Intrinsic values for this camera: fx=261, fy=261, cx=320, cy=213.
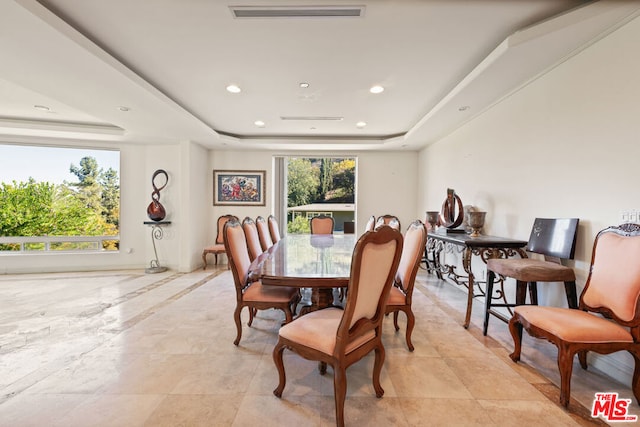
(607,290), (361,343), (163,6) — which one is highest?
(163,6)

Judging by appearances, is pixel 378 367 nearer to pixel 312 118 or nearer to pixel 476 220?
pixel 476 220

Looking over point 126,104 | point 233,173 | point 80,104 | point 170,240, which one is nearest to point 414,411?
point 126,104

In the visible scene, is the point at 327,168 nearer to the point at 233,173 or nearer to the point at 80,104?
the point at 233,173

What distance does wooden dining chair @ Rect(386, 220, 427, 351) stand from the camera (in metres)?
2.05

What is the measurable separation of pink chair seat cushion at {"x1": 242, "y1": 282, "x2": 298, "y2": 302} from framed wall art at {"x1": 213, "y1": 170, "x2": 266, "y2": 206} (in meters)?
3.79

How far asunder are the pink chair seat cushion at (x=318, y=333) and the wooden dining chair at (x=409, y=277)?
61cm

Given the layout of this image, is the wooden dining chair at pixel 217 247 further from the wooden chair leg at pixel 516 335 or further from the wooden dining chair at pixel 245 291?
the wooden chair leg at pixel 516 335

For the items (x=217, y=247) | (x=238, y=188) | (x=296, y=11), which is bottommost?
(x=217, y=247)

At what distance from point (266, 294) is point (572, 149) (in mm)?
2816

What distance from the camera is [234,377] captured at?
1790 millimetres

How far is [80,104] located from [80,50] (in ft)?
5.04

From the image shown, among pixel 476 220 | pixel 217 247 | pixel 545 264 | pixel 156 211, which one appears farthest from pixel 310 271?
pixel 156 211

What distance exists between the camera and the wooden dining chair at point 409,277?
2049 millimetres

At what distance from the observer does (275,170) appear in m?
5.93
